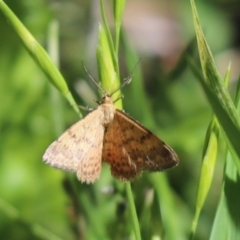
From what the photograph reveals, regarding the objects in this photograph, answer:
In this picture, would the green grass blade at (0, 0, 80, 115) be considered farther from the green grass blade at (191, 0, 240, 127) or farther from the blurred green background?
the blurred green background

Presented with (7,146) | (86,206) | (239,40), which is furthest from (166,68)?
(86,206)

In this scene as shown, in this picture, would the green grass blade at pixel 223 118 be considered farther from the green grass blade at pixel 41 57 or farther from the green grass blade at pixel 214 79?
the green grass blade at pixel 41 57

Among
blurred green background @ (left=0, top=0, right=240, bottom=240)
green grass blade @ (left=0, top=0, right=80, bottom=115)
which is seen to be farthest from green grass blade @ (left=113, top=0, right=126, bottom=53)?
blurred green background @ (left=0, top=0, right=240, bottom=240)

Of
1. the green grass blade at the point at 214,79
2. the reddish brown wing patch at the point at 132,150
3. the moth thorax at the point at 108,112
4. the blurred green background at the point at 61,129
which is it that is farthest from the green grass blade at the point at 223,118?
the blurred green background at the point at 61,129

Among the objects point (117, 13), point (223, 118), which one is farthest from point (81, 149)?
point (223, 118)

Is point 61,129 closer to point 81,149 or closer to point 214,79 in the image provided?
point 81,149

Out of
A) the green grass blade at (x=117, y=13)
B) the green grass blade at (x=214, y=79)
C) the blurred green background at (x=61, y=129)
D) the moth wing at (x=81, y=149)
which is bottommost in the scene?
the green grass blade at (x=214, y=79)

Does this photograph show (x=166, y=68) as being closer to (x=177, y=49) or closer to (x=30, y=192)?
(x=177, y=49)
